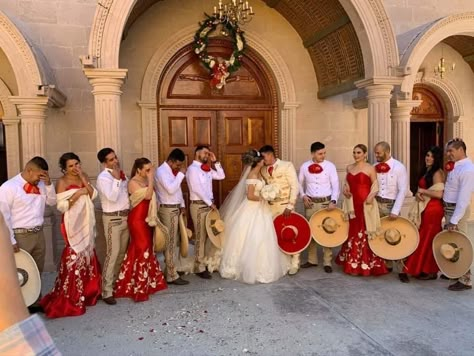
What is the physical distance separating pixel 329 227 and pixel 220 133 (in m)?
3.27

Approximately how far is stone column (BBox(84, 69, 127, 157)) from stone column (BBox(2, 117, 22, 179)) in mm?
2274

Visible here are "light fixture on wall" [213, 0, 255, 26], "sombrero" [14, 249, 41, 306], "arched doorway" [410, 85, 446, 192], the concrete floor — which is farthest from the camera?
"arched doorway" [410, 85, 446, 192]

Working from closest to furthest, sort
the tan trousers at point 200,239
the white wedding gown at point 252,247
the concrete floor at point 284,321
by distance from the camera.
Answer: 1. the concrete floor at point 284,321
2. the white wedding gown at point 252,247
3. the tan trousers at point 200,239

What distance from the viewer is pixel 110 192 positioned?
4.69 meters

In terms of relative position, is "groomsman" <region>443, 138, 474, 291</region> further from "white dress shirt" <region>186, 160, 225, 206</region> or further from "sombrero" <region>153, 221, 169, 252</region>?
"sombrero" <region>153, 221, 169, 252</region>

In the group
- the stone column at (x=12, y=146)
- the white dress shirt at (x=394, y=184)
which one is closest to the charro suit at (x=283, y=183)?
the white dress shirt at (x=394, y=184)

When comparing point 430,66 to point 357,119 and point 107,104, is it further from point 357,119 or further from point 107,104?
point 107,104

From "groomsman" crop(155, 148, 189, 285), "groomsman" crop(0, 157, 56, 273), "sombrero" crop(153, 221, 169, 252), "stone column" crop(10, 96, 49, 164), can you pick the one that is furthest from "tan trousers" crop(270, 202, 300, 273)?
"stone column" crop(10, 96, 49, 164)

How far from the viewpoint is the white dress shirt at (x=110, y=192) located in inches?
185

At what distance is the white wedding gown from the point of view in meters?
5.45

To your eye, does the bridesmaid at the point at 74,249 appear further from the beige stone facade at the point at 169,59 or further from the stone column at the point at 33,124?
the stone column at the point at 33,124

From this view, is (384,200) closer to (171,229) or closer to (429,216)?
(429,216)

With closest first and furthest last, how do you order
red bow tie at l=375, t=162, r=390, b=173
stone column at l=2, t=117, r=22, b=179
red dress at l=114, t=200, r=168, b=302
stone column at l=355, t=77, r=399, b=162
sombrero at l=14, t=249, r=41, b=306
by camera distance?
sombrero at l=14, t=249, r=41, b=306 → red dress at l=114, t=200, r=168, b=302 → red bow tie at l=375, t=162, r=390, b=173 → stone column at l=355, t=77, r=399, b=162 → stone column at l=2, t=117, r=22, b=179

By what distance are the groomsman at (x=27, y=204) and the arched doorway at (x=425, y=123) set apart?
800cm
